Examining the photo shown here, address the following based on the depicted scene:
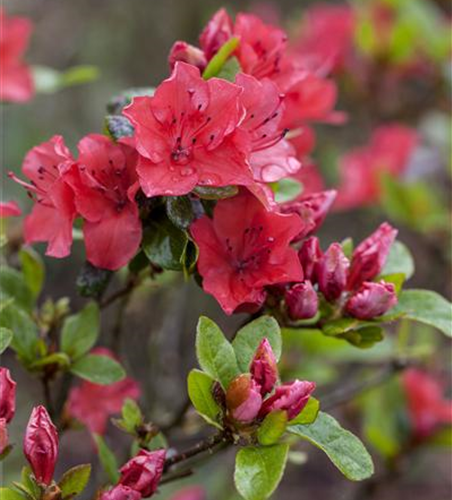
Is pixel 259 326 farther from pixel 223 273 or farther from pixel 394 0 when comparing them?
pixel 394 0

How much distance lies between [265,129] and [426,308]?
36cm

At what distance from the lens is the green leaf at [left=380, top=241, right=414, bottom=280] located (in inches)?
56.1

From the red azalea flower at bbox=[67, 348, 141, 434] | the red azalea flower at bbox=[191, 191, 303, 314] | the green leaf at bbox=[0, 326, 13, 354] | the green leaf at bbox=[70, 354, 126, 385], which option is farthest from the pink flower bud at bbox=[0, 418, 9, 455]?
the red azalea flower at bbox=[67, 348, 141, 434]

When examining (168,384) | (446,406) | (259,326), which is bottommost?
(168,384)

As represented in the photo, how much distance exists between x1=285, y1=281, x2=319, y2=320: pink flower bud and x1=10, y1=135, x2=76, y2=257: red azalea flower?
306 millimetres

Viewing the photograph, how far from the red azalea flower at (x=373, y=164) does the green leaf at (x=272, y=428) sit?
1.42m

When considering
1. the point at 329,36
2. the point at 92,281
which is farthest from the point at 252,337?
the point at 329,36

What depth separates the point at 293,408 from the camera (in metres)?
1.08

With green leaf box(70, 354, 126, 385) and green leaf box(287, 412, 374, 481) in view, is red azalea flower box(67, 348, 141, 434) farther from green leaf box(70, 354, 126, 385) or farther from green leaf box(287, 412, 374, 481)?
green leaf box(287, 412, 374, 481)

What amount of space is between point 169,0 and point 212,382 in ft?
10.8

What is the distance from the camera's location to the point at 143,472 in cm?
108

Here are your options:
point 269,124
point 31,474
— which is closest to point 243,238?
point 269,124

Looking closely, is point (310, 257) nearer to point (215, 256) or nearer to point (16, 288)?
point (215, 256)

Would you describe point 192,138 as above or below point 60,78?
above
